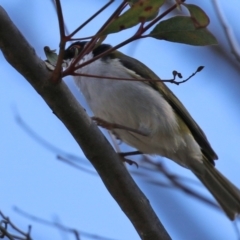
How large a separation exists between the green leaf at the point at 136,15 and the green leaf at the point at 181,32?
0.12m

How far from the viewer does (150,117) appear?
343 centimetres

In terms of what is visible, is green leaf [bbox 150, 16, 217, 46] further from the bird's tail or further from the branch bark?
the bird's tail

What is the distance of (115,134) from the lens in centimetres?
335

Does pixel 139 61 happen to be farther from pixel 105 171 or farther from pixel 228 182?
pixel 105 171

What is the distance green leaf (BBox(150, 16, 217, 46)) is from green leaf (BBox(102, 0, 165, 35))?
12 centimetres

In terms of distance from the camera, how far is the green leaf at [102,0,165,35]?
1.70 m

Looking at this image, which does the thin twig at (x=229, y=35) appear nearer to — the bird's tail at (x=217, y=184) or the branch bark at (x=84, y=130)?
the branch bark at (x=84, y=130)

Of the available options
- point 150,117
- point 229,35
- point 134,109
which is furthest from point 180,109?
point 229,35

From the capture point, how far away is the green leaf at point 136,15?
1701mm

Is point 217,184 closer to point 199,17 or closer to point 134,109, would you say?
point 134,109

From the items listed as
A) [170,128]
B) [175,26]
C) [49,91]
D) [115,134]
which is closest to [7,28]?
[49,91]

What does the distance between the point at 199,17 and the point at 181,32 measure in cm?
16

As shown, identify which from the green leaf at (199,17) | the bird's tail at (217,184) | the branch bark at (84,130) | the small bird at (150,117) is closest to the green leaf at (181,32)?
the green leaf at (199,17)

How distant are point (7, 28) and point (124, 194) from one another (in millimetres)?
756
